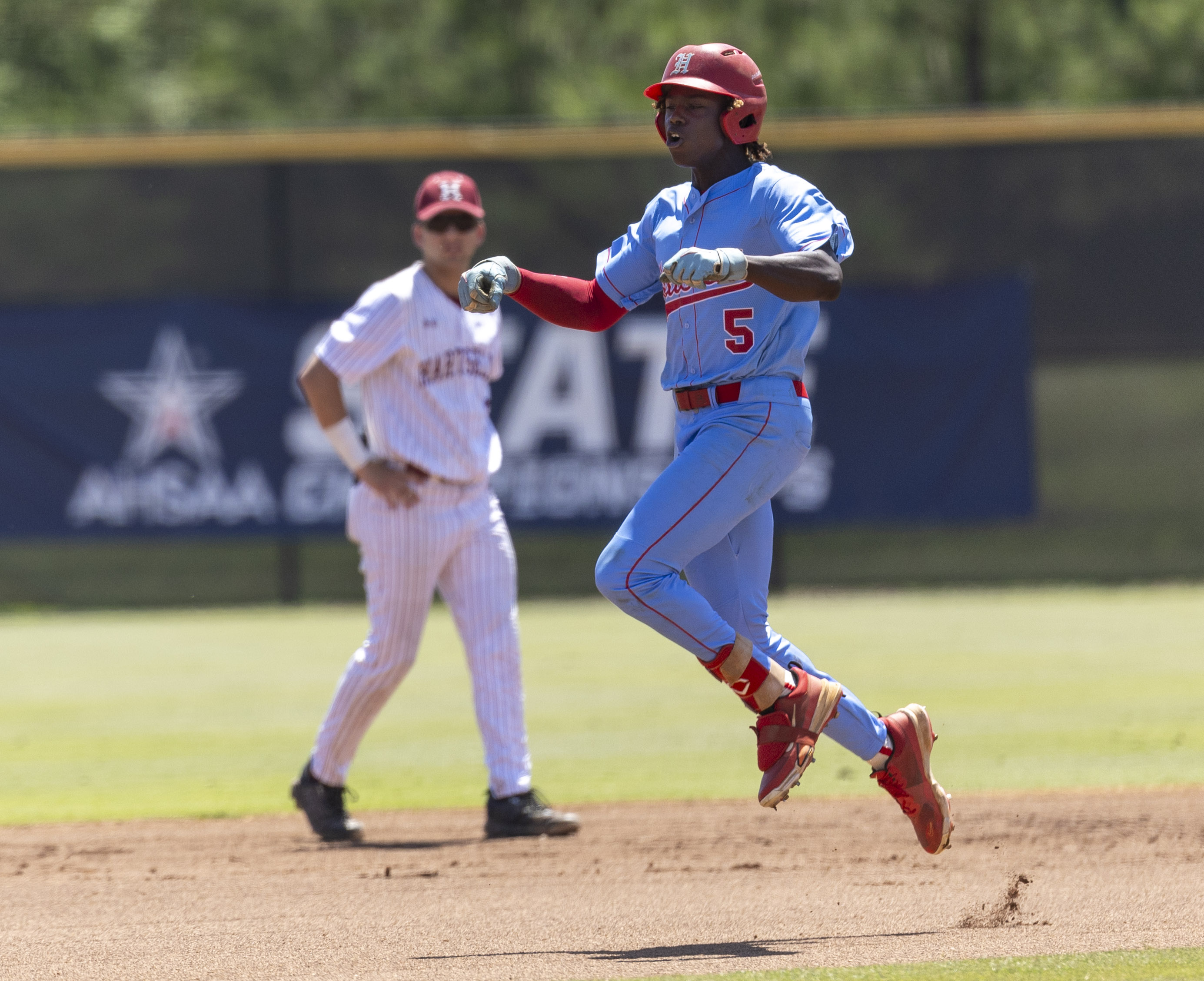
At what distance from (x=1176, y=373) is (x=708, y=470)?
8.94 m

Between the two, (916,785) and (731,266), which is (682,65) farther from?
(916,785)

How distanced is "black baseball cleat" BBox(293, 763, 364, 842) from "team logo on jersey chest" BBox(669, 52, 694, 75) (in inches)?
104

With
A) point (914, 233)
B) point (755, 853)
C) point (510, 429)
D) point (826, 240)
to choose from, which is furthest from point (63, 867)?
point (914, 233)

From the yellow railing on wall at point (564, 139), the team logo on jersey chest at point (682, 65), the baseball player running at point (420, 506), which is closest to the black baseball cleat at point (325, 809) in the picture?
the baseball player running at point (420, 506)

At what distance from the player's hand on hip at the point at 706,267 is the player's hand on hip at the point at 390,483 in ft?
6.60

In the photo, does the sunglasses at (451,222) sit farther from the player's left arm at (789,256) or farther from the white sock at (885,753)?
the white sock at (885,753)

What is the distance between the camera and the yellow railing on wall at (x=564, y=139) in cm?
1228

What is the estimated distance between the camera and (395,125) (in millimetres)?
20297

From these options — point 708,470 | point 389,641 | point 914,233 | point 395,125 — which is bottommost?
point 389,641

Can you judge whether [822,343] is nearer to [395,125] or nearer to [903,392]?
[903,392]

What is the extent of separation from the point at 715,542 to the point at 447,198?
1989 millimetres

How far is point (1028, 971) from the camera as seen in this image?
3506 mm

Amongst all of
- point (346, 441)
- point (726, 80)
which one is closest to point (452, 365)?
point (346, 441)

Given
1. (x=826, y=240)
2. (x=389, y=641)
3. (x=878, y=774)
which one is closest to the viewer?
(x=826, y=240)
